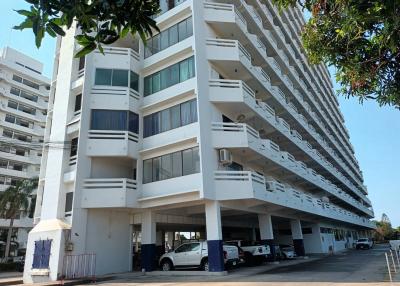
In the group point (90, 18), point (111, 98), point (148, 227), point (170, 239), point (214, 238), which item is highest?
point (111, 98)

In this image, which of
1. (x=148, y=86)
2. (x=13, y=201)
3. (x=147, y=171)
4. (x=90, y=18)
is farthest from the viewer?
(x=13, y=201)

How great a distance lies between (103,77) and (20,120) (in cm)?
4095

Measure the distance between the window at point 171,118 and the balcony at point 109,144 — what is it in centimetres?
180

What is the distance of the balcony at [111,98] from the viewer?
2331 cm

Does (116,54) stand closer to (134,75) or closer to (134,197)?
(134,75)

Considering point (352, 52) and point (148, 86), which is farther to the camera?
point (148, 86)

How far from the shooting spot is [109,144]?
22578 millimetres

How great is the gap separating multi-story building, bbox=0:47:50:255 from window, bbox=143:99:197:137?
1370 inches

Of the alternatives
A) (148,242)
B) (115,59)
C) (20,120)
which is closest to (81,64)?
(115,59)

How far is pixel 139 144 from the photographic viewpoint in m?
23.9

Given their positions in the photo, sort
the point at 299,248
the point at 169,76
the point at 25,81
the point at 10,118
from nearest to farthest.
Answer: the point at 169,76
the point at 299,248
the point at 10,118
the point at 25,81

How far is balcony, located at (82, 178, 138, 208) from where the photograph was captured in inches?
841

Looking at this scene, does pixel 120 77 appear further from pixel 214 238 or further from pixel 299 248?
pixel 299 248

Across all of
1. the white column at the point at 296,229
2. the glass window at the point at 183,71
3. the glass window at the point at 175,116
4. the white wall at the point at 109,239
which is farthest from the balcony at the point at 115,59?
the white column at the point at 296,229
